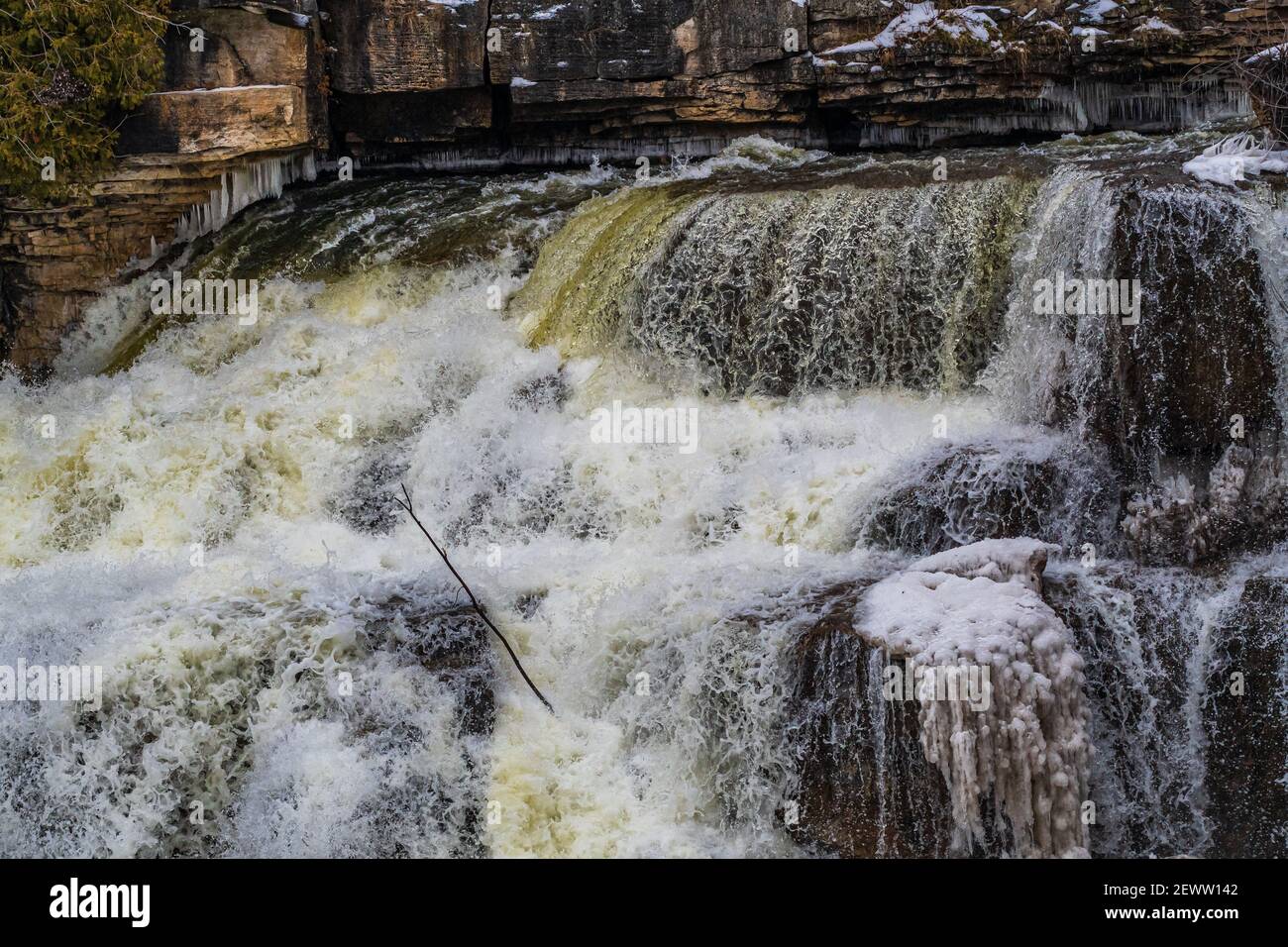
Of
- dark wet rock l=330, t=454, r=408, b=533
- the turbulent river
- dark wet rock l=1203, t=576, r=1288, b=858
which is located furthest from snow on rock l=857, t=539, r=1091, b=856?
dark wet rock l=330, t=454, r=408, b=533

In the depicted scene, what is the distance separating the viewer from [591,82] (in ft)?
37.9

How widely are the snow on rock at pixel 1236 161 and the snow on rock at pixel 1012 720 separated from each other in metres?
3.19

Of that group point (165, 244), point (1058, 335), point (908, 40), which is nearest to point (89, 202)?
point (165, 244)

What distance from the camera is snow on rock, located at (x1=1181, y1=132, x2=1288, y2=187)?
7934mm

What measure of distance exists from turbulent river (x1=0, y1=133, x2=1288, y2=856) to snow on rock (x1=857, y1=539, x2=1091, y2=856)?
2cm

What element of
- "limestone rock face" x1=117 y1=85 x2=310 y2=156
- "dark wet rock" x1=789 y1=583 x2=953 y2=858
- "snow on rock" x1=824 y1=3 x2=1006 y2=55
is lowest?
"dark wet rock" x1=789 y1=583 x2=953 y2=858

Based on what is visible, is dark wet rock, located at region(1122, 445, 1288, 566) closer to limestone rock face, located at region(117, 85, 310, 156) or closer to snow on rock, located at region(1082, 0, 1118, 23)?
snow on rock, located at region(1082, 0, 1118, 23)

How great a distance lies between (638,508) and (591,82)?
15.3 feet

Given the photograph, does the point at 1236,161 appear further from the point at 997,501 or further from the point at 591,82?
the point at 591,82

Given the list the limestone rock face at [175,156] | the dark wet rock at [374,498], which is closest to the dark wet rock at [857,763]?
the dark wet rock at [374,498]

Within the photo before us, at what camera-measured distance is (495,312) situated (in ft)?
33.2

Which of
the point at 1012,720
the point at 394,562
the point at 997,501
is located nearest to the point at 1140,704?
the point at 1012,720

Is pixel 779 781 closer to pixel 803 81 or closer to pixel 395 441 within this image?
pixel 395 441

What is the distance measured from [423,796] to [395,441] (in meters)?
3.37
